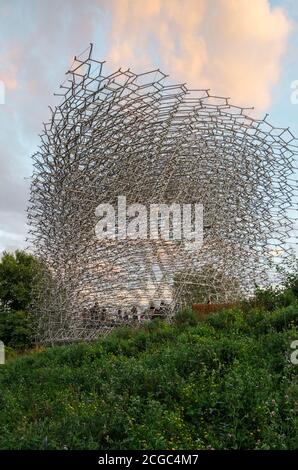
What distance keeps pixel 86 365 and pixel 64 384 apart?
1.22m

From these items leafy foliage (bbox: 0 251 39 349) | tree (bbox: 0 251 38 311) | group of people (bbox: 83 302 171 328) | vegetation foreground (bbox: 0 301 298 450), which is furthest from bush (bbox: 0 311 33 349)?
vegetation foreground (bbox: 0 301 298 450)

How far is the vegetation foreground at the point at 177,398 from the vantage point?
17.1 feet

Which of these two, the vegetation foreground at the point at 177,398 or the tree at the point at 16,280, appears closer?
the vegetation foreground at the point at 177,398

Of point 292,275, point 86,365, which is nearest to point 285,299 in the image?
point 292,275

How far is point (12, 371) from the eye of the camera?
11.4 metres

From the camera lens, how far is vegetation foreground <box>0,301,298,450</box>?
5.21 metres

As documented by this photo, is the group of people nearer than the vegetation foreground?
No

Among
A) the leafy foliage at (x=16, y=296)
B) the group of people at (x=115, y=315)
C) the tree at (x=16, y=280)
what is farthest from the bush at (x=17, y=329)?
the group of people at (x=115, y=315)

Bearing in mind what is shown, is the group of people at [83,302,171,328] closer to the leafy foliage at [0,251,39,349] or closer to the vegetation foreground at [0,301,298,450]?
the leafy foliage at [0,251,39,349]

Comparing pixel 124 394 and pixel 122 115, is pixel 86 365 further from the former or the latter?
pixel 122 115

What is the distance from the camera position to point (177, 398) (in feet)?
20.8

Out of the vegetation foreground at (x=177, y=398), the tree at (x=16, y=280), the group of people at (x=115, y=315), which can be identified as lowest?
the vegetation foreground at (x=177, y=398)

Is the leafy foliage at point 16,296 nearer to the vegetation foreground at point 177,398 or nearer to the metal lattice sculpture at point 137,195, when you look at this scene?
the metal lattice sculpture at point 137,195

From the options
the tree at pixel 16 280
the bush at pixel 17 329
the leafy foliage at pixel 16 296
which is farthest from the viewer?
the tree at pixel 16 280
